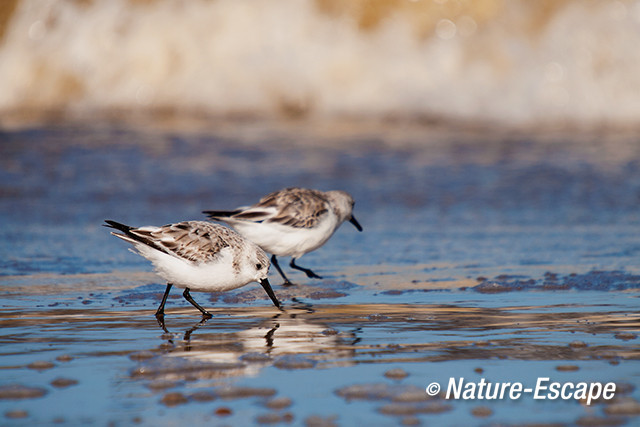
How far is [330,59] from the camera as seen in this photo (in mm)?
16375

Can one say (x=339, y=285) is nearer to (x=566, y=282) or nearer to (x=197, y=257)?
(x=197, y=257)

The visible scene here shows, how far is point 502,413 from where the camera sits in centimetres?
376

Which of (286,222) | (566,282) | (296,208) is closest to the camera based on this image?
(566,282)

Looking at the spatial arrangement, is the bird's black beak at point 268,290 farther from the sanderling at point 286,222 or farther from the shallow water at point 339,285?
the sanderling at point 286,222

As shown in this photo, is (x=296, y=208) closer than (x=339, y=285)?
No

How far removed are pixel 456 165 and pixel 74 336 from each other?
7.66 meters

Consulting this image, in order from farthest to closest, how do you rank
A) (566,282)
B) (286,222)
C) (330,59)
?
(330,59) → (286,222) → (566,282)

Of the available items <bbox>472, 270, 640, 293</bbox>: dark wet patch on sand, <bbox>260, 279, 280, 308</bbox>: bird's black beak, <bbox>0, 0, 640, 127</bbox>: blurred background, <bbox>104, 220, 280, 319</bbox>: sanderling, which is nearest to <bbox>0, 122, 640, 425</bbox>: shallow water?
<bbox>472, 270, 640, 293</bbox>: dark wet patch on sand

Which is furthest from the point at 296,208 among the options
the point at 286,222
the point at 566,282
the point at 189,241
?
the point at 566,282

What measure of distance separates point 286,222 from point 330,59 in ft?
30.6

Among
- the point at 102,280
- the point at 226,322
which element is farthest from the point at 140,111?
the point at 226,322

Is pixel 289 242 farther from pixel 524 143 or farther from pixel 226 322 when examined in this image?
pixel 524 143

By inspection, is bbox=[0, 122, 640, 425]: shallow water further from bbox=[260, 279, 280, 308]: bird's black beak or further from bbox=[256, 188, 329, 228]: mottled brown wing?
bbox=[256, 188, 329, 228]: mottled brown wing

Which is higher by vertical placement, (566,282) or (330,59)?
(330,59)
